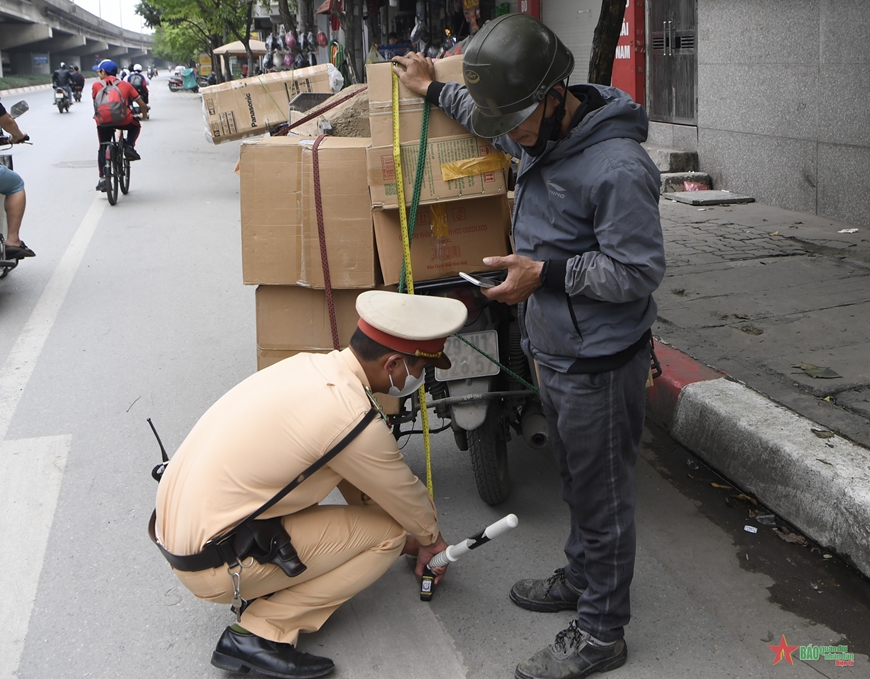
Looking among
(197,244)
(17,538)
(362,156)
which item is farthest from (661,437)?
(197,244)

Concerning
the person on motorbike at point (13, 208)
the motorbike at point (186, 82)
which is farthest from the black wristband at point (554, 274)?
the motorbike at point (186, 82)

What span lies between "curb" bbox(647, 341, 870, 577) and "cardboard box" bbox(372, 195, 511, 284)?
1.35 m

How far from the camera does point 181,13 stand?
127 ft

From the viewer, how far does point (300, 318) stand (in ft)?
11.8

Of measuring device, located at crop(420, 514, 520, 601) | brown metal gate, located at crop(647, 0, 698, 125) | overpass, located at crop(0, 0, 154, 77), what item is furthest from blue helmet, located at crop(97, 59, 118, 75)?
overpass, located at crop(0, 0, 154, 77)

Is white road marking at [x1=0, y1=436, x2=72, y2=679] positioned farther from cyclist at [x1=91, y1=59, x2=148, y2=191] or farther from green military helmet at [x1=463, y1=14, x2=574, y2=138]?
cyclist at [x1=91, y1=59, x2=148, y2=191]

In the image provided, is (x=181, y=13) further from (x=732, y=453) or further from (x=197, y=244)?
(x=732, y=453)

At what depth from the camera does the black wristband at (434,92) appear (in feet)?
10.0

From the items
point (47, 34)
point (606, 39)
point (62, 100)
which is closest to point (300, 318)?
point (606, 39)

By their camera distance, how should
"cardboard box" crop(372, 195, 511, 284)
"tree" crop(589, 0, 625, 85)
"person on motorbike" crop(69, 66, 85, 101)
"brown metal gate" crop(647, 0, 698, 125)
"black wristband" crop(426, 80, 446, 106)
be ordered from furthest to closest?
"person on motorbike" crop(69, 66, 85, 101) → "brown metal gate" crop(647, 0, 698, 125) → "tree" crop(589, 0, 625, 85) → "cardboard box" crop(372, 195, 511, 284) → "black wristband" crop(426, 80, 446, 106)

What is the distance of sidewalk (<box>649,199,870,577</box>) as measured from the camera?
Result: 11.0 feet

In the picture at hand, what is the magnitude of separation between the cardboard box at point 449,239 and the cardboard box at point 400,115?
28 centimetres

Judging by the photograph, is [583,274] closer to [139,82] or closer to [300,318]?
[300,318]

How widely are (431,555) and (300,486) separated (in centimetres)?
68
